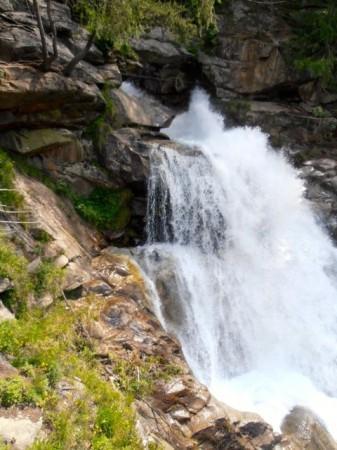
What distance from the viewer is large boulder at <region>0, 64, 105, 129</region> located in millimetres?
9781

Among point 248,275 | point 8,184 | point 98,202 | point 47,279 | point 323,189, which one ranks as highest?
point 8,184

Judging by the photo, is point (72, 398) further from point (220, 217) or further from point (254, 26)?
point (254, 26)

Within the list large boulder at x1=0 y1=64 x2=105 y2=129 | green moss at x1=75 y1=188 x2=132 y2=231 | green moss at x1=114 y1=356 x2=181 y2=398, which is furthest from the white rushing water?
large boulder at x1=0 y1=64 x2=105 y2=129

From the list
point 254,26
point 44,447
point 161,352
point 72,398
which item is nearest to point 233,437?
point 161,352

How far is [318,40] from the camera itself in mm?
18875

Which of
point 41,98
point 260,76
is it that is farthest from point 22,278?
point 260,76

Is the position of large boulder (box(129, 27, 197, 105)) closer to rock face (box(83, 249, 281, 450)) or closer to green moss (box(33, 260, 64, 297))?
green moss (box(33, 260, 64, 297))

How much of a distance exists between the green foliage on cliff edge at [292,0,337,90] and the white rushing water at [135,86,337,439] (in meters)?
4.31

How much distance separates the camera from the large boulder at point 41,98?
9.78 meters

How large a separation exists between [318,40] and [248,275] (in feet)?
39.7

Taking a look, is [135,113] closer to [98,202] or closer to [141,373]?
[98,202]

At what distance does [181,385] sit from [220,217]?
252 inches

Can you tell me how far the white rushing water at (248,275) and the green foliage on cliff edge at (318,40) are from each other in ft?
14.1

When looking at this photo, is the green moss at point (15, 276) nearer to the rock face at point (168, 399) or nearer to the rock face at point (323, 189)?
the rock face at point (168, 399)
